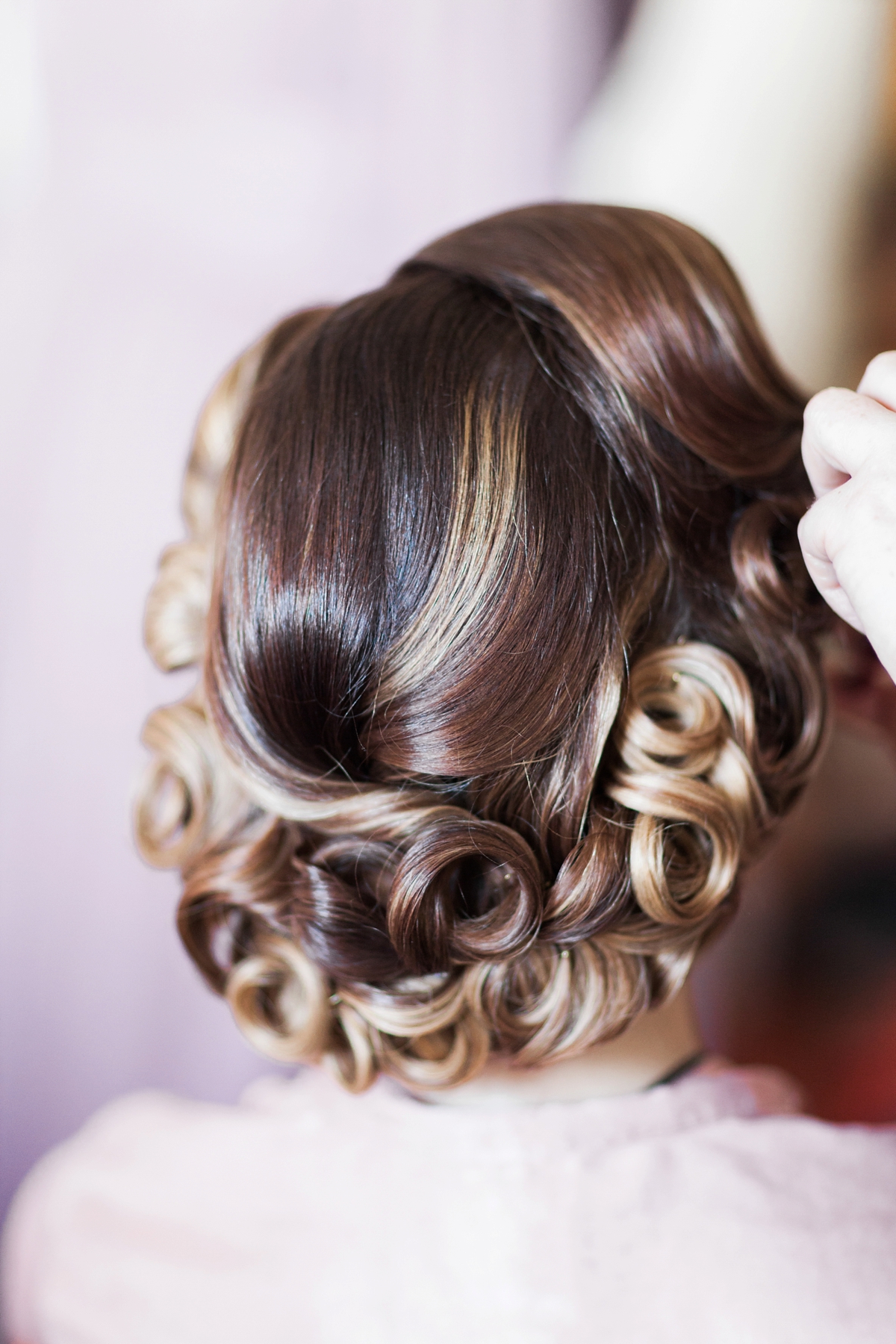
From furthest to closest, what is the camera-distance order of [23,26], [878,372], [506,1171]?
[23,26] → [506,1171] → [878,372]

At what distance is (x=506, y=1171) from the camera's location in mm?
580

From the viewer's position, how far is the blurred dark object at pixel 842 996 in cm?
95

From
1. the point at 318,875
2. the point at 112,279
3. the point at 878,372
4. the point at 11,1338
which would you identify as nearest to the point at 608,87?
the point at 112,279

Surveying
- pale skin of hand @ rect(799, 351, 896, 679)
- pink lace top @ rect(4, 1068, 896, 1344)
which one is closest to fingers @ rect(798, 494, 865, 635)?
pale skin of hand @ rect(799, 351, 896, 679)

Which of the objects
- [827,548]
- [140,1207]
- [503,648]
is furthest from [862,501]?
[140,1207]

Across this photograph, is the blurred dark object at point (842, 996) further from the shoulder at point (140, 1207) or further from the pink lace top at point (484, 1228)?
the shoulder at point (140, 1207)

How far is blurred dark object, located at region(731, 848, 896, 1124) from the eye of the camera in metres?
0.95

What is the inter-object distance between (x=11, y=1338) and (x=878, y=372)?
867mm

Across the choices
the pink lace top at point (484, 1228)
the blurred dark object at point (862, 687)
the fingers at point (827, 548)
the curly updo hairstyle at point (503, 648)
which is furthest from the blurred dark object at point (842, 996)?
the fingers at point (827, 548)

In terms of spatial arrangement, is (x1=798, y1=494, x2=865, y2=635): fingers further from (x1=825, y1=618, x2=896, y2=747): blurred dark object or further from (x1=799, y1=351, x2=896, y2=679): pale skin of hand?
(x1=825, y1=618, x2=896, y2=747): blurred dark object

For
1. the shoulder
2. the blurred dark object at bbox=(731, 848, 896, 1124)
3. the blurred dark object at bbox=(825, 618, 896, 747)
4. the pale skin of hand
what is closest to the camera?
the pale skin of hand

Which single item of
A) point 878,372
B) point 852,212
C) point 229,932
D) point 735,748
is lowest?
point 229,932

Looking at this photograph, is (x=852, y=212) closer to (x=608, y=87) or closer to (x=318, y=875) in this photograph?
(x=608, y=87)

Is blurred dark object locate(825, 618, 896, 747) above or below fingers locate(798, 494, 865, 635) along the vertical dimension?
below
